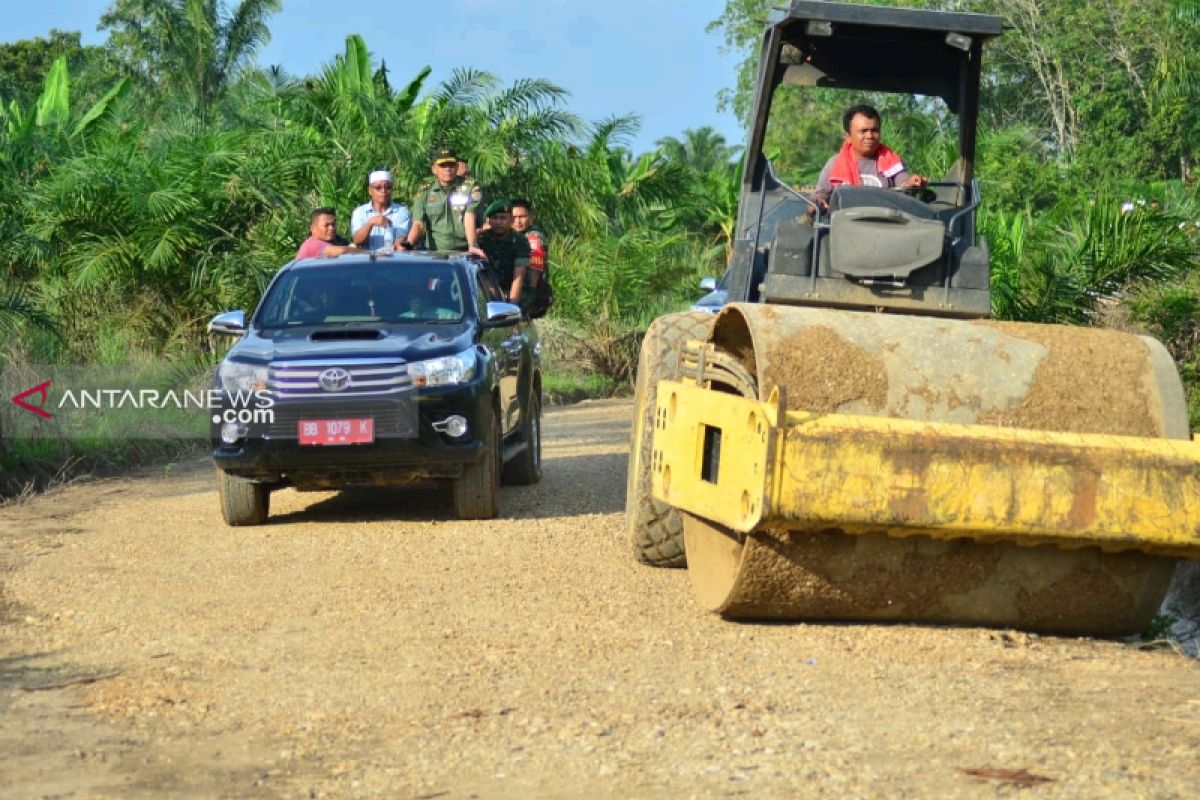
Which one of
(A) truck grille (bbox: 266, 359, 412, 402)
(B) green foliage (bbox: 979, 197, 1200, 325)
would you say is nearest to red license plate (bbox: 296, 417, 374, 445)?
(A) truck grille (bbox: 266, 359, 412, 402)

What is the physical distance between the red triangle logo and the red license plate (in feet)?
16.3

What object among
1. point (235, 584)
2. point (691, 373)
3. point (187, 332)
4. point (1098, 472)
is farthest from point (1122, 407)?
point (187, 332)

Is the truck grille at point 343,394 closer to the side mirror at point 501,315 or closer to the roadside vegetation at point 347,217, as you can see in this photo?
the side mirror at point 501,315

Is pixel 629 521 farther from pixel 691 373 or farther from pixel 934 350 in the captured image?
pixel 934 350

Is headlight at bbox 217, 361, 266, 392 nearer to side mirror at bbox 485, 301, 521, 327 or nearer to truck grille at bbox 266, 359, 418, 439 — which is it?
truck grille at bbox 266, 359, 418, 439

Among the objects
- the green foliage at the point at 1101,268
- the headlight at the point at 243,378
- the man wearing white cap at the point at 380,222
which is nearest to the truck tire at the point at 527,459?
the headlight at the point at 243,378

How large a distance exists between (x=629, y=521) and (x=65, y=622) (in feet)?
8.82

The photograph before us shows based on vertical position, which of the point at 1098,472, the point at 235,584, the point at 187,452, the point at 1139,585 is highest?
the point at 1098,472

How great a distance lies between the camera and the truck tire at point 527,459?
41.1 feet

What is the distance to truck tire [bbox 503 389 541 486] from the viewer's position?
41.1 feet

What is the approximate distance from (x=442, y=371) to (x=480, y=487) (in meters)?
0.72

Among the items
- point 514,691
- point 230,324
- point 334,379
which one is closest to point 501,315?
point 334,379

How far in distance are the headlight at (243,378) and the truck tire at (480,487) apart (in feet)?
4.21

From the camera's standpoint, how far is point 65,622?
7805 mm
